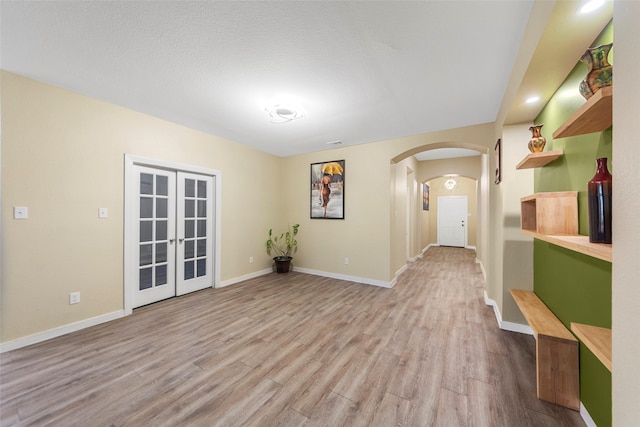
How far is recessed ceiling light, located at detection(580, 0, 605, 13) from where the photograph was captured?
1135 millimetres

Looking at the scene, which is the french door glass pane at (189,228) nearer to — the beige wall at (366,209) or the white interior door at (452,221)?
the beige wall at (366,209)

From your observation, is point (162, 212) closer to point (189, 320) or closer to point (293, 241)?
point (189, 320)

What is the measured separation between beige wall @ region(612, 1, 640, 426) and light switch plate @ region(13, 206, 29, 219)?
4.06 m

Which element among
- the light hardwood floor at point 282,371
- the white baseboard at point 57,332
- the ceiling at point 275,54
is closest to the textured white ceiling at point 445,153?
the ceiling at point 275,54

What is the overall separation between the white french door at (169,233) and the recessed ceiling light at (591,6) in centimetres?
422

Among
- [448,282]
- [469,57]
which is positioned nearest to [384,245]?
[448,282]

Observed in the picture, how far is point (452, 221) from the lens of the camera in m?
8.96

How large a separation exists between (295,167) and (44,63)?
12.4ft

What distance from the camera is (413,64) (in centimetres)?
209

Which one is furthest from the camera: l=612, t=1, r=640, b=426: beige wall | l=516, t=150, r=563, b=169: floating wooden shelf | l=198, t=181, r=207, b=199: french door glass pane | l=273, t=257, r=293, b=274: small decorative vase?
l=273, t=257, r=293, b=274: small decorative vase

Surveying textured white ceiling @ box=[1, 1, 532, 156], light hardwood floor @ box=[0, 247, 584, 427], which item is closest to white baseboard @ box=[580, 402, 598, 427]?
light hardwood floor @ box=[0, 247, 584, 427]

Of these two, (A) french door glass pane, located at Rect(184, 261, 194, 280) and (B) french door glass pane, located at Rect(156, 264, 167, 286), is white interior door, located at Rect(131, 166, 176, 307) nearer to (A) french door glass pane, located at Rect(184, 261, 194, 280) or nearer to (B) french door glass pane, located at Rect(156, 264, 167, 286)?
(B) french door glass pane, located at Rect(156, 264, 167, 286)

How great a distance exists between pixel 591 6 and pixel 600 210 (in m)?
1.05

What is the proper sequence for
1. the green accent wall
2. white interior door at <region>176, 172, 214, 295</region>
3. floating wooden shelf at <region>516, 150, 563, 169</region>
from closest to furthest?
the green accent wall → floating wooden shelf at <region>516, 150, 563, 169</region> → white interior door at <region>176, 172, 214, 295</region>
